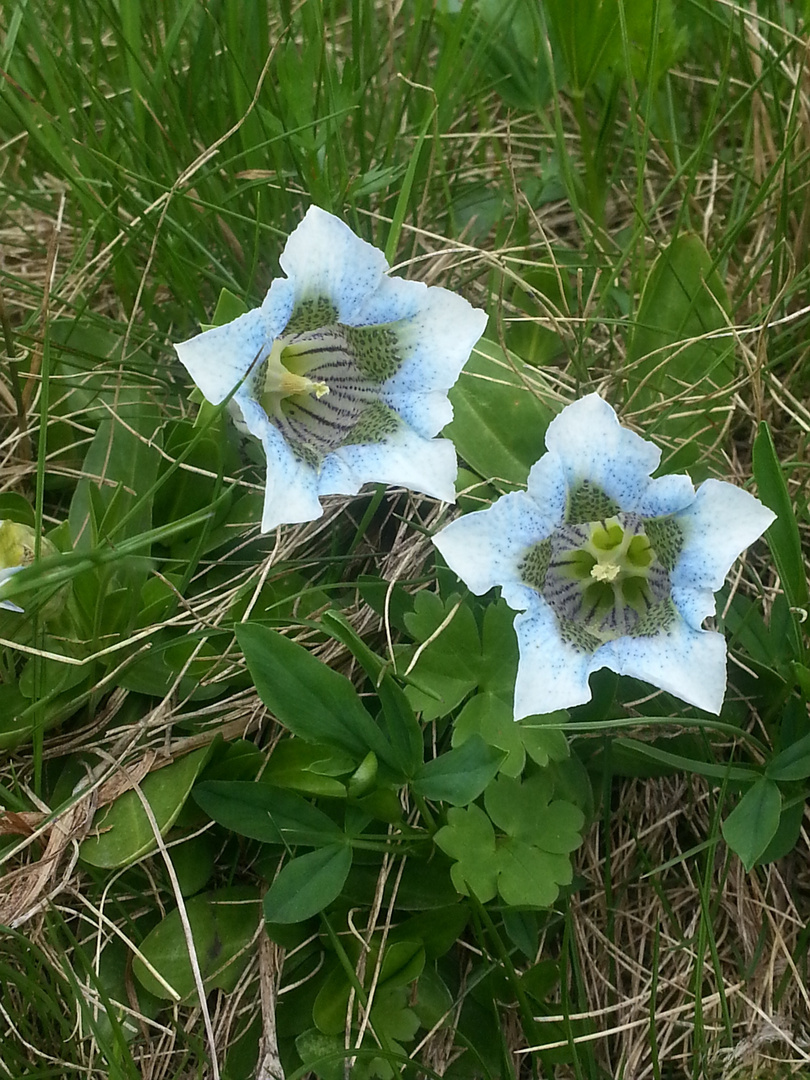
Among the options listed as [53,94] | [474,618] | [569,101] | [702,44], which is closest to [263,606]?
[474,618]

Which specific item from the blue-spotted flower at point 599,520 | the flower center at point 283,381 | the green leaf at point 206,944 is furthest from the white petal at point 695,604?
the green leaf at point 206,944

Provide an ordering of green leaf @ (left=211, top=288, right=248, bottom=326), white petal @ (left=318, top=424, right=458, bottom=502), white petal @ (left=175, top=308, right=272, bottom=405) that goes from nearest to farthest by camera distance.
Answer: white petal @ (left=175, top=308, right=272, bottom=405) < white petal @ (left=318, top=424, right=458, bottom=502) < green leaf @ (left=211, top=288, right=248, bottom=326)

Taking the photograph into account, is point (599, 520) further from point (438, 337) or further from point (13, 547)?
point (13, 547)

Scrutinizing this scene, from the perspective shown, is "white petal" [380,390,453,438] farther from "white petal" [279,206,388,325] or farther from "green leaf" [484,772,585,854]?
"green leaf" [484,772,585,854]

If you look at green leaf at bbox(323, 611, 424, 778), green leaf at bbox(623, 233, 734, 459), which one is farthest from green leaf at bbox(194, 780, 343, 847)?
green leaf at bbox(623, 233, 734, 459)

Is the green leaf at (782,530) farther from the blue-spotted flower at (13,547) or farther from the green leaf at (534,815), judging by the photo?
the blue-spotted flower at (13,547)
